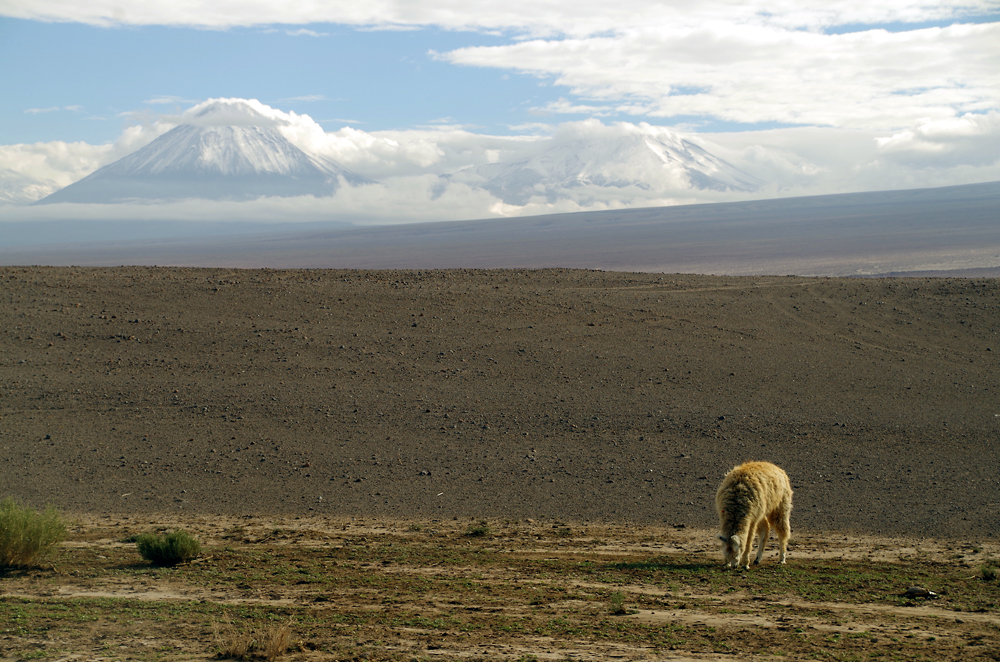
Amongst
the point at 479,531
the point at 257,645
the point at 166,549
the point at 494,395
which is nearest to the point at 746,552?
the point at 479,531

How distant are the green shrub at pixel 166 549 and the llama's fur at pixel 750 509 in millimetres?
5502

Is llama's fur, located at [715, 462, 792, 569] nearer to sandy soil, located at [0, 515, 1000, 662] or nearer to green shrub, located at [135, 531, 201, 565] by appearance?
sandy soil, located at [0, 515, 1000, 662]

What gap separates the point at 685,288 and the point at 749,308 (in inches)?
94.2

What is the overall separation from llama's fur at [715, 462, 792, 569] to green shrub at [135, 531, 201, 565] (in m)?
5.50

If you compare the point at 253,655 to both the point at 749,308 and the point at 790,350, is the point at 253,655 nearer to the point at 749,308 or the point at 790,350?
the point at 790,350

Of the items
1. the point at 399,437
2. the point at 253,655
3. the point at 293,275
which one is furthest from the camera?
the point at 293,275

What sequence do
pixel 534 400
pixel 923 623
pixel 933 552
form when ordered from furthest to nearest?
pixel 534 400 → pixel 933 552 → pixel 923 623

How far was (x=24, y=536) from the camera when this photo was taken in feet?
22.1

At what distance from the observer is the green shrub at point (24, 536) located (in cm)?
665

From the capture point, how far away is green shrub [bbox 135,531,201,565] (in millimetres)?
7090

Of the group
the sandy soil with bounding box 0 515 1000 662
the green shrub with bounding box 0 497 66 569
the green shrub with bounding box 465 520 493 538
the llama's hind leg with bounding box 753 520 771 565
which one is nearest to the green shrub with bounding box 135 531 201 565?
the sandy soil with bounding box 0 515 1000 662

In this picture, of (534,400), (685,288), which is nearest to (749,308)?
(685,288)

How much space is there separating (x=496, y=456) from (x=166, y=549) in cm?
554

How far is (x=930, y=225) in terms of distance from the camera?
123438 mm
